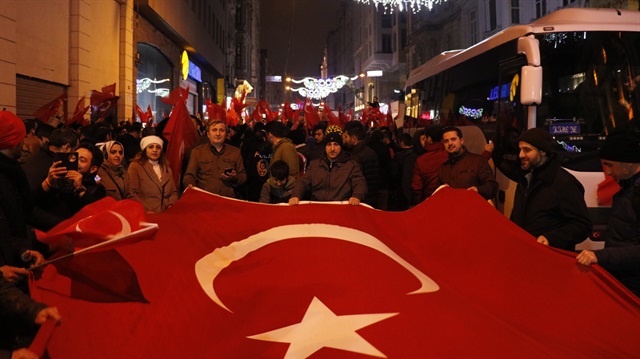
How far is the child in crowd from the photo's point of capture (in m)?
8.02

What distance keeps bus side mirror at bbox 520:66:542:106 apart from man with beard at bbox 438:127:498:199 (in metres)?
1.71

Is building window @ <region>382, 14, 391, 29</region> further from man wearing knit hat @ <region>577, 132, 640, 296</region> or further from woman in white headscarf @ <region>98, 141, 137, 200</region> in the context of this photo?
man wearing knit hat @ <region>577, 132, 640, 296</region>

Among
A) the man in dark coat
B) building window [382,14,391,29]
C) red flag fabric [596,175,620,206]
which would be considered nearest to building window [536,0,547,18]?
the man in dark coat

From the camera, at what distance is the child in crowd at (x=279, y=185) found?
8.02m

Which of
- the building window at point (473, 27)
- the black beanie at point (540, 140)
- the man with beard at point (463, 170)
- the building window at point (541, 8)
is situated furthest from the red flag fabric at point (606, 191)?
the building window at point (473, 27)

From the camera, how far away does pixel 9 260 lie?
3.80 m

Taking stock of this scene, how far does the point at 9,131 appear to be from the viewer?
408 centimetres

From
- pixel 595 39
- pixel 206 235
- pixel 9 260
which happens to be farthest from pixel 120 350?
pixel 595 39

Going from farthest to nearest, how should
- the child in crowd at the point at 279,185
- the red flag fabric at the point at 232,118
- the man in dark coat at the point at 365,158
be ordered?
the red flag fabric at the point at 232,118 → the man in dark coat at the point at 365,158 → the child in crowd at the point at 279,185

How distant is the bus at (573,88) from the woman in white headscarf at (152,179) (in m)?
4.98

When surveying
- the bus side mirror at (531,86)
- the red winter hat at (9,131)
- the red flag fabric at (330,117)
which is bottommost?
the red winter hat at (9,131)

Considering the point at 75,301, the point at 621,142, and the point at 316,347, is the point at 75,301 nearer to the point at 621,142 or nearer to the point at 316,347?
the point at 316,347

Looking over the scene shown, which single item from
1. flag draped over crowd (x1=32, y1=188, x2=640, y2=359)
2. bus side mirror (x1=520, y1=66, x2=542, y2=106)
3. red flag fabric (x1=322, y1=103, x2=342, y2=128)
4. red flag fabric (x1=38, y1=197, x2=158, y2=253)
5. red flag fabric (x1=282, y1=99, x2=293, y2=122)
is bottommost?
flag draped over crowd (x1=32, y1=188, x2=640, y2=359)

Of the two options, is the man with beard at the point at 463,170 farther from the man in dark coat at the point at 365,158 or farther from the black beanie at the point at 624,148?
the black beanie at the point at 624,148
